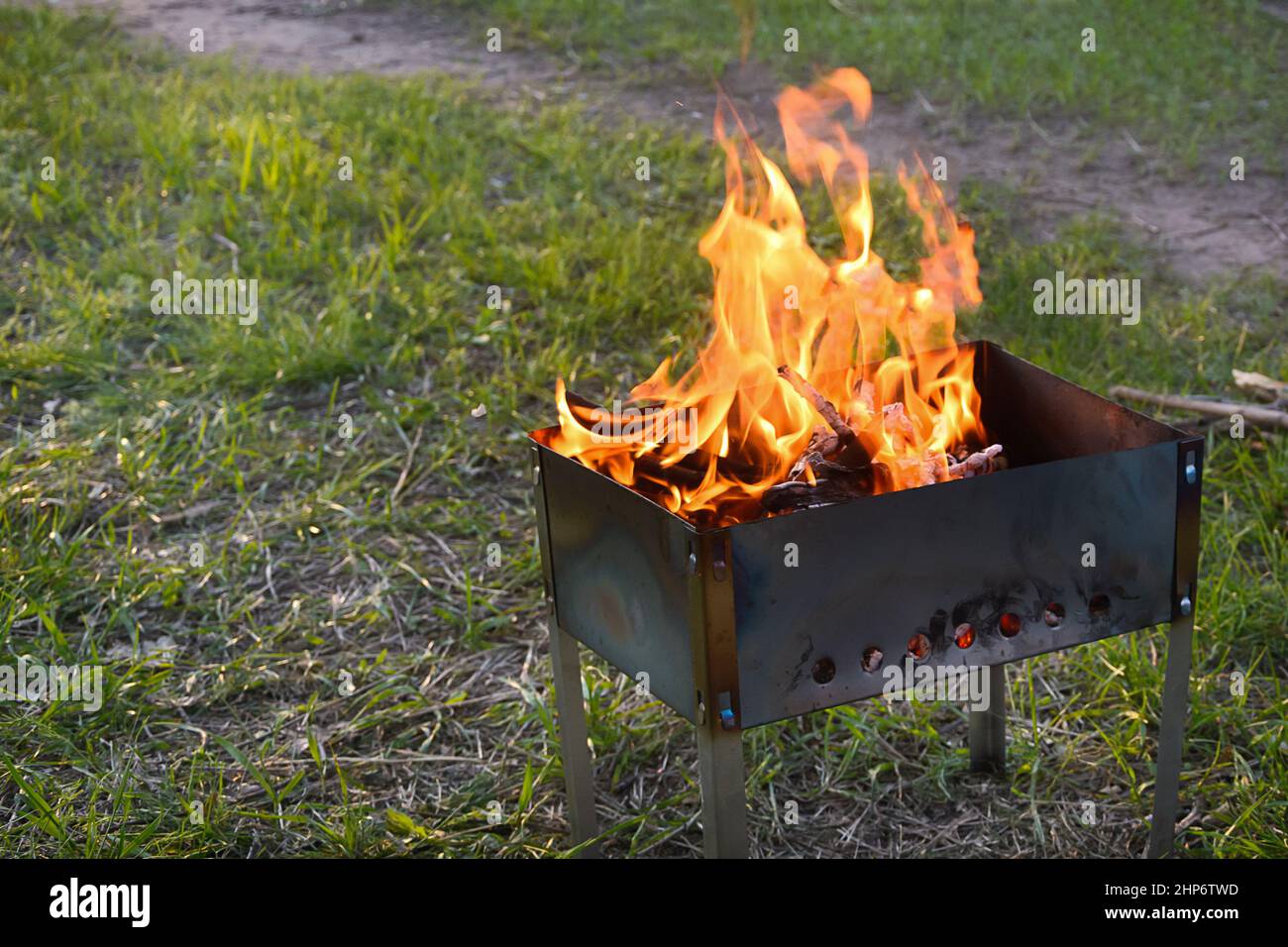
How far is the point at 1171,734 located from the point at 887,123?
5.40 metres

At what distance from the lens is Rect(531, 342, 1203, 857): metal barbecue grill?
2.32m

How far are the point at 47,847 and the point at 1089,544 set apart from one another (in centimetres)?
223

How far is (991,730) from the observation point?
134 inches

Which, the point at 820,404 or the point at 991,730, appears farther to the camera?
the point at 991,730

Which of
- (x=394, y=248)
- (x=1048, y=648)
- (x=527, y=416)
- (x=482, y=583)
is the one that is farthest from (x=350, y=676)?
(x=394, y=248)

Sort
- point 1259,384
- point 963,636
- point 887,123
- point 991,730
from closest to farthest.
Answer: point 963,636, point 991,730, point 1259,384, point 887,123

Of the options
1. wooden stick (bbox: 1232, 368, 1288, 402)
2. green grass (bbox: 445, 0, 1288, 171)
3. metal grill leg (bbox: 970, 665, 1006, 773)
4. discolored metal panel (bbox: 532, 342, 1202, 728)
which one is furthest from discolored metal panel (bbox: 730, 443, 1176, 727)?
green grass (bbox: 445, 0, 1288, 171)

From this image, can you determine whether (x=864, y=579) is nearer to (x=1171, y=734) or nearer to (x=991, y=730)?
(x=1171, y=734)

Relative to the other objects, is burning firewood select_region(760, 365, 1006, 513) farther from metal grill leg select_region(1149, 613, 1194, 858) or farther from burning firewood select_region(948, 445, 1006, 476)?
metal grill leg select_region(1149, 613, 1194, 858)

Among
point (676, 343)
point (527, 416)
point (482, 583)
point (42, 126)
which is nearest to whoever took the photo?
point (482, 583)

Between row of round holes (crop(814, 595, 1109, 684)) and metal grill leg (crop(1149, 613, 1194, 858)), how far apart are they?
0.22 m

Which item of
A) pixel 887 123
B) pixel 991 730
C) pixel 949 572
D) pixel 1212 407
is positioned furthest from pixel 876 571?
pixel 887 123

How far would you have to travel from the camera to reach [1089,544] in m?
2.54

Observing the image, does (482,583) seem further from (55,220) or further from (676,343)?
(55,220)
